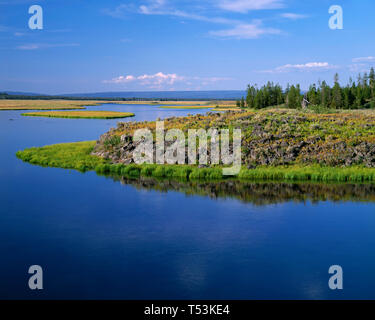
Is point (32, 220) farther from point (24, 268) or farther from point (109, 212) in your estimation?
point (24, 268)

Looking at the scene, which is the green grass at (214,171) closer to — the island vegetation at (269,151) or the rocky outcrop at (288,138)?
the island vegetation at (269,151)

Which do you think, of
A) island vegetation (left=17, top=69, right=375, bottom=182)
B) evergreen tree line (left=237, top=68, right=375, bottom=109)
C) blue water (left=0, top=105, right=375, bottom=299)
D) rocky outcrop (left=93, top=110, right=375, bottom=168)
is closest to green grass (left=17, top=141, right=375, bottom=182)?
island vegetation (left=17, top=69, right=375, bottom=182)

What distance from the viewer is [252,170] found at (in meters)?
41.8

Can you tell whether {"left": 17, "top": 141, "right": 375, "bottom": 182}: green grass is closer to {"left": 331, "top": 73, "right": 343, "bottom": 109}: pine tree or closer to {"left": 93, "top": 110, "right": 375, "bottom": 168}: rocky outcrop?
{"left": 93, "top": 110, "right": 375, "bottom": 168}: rocky outcrop

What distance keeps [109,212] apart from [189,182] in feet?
38.8

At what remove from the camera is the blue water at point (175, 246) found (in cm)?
1797

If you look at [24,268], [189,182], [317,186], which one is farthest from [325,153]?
[24,268]

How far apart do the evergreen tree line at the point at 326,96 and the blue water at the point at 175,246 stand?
80070 millimetres

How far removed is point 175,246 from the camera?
22.5 meters

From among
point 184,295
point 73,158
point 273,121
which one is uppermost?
point 273,121

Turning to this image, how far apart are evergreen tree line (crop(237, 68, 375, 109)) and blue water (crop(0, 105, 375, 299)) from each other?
80070 mm

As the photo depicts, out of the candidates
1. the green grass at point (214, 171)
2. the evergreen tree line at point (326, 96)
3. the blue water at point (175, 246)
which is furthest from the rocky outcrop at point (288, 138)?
the evergreen tree line at point (326, 96)

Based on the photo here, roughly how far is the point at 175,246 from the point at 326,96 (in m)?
121

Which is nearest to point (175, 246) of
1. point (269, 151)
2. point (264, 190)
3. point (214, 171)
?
point (264, 190)
